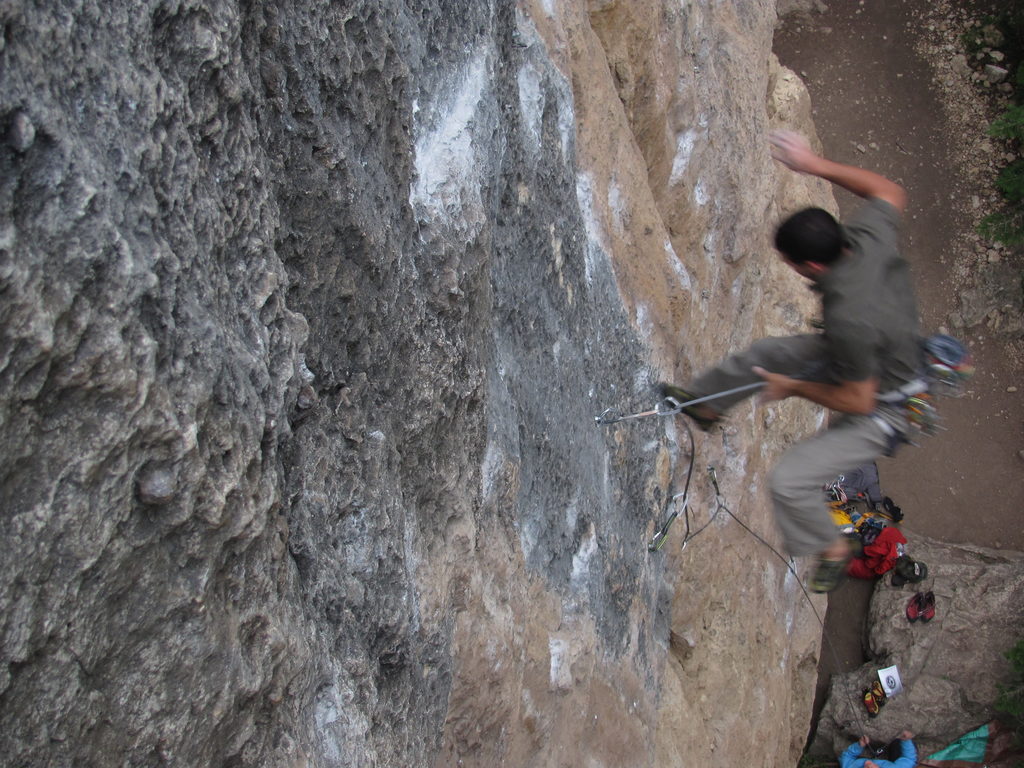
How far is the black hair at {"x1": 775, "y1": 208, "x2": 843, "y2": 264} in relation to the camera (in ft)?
10.9

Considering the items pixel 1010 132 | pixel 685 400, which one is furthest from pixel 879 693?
pixel 1010 132

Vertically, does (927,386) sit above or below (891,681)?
above

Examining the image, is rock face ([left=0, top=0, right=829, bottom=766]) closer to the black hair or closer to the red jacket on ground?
the black hair

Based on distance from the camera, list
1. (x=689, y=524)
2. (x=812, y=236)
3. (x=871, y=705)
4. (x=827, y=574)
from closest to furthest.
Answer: (x=812, y=236) → (x=827, y=574) → (x=689, y=524) → (x=871, y=705)

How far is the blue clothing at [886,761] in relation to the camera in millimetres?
8695

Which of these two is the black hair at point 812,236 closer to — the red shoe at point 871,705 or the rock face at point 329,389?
the rock face at point 329,389

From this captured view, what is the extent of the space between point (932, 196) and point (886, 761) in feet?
24.5

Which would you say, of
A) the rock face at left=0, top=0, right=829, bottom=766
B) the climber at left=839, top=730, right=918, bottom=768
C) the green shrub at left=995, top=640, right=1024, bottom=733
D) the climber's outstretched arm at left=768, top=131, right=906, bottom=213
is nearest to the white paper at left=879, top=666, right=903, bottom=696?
the climber at left=839, top=730, right=918, bottom=768

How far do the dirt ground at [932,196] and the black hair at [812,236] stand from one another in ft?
25.1

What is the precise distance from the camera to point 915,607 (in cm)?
949

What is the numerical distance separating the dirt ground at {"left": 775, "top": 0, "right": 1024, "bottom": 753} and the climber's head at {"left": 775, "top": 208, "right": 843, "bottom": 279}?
301 inches

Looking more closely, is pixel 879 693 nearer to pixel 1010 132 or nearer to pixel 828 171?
pixel 1010 132

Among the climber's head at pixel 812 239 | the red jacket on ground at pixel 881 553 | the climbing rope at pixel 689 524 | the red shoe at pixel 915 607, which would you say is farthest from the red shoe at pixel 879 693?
the climber's head at pixel 812 239

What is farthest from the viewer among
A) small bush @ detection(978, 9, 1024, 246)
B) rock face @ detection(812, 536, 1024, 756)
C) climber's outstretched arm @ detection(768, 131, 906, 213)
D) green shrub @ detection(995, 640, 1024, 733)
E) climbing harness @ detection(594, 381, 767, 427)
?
small bush @ detection(978, 9, 1024, 246)
